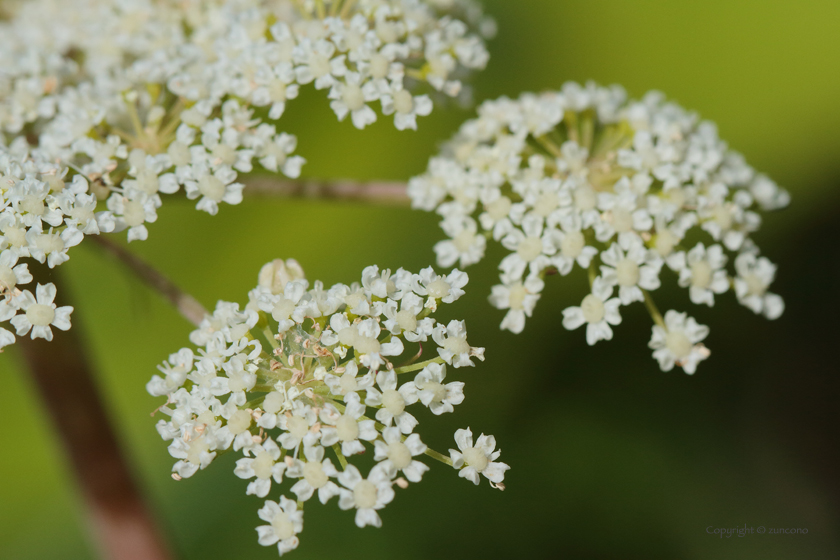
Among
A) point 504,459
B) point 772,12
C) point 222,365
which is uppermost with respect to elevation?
point 772,12

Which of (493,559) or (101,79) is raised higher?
(101,79)

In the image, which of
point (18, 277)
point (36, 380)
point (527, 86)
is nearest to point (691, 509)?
point (527, 86)

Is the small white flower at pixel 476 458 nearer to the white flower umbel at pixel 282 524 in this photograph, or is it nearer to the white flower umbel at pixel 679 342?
the white flower umbel at pixel 282 524

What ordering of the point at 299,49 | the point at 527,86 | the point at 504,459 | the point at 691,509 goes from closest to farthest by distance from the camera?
the point at 299,49 → the point at 504,459 → the point at 691,509 → the point at 527,86

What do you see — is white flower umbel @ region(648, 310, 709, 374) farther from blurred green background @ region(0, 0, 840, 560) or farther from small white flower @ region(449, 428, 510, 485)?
blurred green background @ region(0, 0, 840, 560)

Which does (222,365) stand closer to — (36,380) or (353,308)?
(353,308)

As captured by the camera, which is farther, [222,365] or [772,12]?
[772,12]
